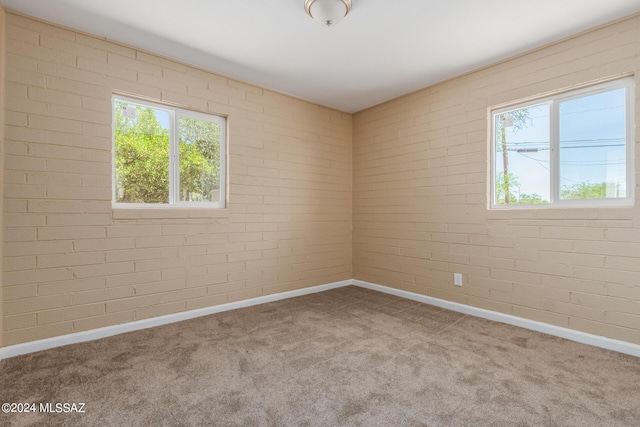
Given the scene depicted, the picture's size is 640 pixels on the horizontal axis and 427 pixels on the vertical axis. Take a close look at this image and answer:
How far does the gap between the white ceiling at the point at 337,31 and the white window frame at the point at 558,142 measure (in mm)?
504

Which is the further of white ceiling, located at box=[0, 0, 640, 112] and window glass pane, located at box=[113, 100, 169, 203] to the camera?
window glass pane, located at box=[113, 100, 169, 203]

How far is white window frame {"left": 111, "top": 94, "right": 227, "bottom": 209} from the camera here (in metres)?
2.91

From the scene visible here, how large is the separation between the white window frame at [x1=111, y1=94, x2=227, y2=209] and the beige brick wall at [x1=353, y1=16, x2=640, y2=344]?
6.96 ft

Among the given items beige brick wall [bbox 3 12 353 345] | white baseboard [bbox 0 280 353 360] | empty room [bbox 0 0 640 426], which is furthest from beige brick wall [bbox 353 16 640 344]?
white baseboard [bbox 0 280 353 360]

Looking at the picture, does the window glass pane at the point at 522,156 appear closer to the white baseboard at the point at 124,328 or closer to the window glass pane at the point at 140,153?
the white baseboard at the point at 124,328

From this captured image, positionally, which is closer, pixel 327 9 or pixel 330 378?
pixel 330 378

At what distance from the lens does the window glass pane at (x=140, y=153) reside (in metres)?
2.93

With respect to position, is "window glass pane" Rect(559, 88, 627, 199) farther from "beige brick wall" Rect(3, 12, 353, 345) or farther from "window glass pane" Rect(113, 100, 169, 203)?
"window glass pane" Rect(113, 100, 169, 203)

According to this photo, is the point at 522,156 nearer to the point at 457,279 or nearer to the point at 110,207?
the point at 457,279

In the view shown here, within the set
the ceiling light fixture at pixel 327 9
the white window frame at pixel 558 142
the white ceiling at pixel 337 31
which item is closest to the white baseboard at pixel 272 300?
the white window frame at pixel 558 142

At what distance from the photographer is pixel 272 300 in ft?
12.9

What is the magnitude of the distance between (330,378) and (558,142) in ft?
9.70

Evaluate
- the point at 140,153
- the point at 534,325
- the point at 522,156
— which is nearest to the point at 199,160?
the point at 140,153

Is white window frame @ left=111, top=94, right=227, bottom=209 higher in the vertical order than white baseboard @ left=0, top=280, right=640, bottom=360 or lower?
higher
